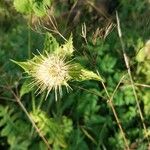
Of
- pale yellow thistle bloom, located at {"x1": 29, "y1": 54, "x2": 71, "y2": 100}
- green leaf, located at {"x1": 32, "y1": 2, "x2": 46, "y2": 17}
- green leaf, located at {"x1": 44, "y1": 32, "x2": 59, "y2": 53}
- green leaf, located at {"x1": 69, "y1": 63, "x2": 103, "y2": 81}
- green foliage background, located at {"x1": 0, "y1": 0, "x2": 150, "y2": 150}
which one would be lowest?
green foliage background, located at {"x1": 0, "y1": 0, "x2": 150, "y2": 150}

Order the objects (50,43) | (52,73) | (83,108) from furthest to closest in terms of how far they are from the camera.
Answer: (83,108) < (50,43) < (52,73)

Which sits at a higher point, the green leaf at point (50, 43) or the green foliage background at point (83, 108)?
the green leaf at point (50, 43)

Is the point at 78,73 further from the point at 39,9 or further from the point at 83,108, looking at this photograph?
the point at 83,108

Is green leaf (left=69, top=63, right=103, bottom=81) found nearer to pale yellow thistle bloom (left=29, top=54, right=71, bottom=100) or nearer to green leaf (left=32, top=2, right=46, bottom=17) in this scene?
pale yellow thistle bloom (left=29, top=54, right=71, bottom=100)

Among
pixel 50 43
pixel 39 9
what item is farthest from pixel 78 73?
pixel 39 9

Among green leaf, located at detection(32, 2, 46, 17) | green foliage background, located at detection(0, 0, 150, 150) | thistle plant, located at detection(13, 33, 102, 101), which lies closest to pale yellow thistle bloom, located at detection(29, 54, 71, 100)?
thistle plant, located at detection(13, 33, 102, 101)

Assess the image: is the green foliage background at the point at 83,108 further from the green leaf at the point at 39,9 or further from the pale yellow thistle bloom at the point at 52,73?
the pale yellow thistle bloom at the point at 52,73

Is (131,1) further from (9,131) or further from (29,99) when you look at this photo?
(9,131)

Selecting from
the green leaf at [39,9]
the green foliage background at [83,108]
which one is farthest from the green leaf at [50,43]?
the green foliage background at [83,108]

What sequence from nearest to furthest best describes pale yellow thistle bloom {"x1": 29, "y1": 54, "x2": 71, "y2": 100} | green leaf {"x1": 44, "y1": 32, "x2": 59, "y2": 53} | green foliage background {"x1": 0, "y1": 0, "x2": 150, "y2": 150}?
1. pale yellow thistle bloom {"x1": 29, "y1": 54, "x2": 71, "y2": 100}
2. green leaf {"x1": 44, "y1": 32, "x2": 59, "y2": 53}
3. green foliage background {"x1": 0, "y1": 0, "x2": 150, "y2": 150}

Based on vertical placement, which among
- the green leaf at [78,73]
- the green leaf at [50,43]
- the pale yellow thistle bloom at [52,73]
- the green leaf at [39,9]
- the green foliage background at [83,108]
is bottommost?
the green foliage background at [83,108]

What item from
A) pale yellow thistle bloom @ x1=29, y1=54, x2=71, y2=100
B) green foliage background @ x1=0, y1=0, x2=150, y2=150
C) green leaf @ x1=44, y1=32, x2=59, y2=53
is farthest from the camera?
green foliage background @ x1=0, y1=0, x2=150, y2=150

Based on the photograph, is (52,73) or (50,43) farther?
(50,43)
